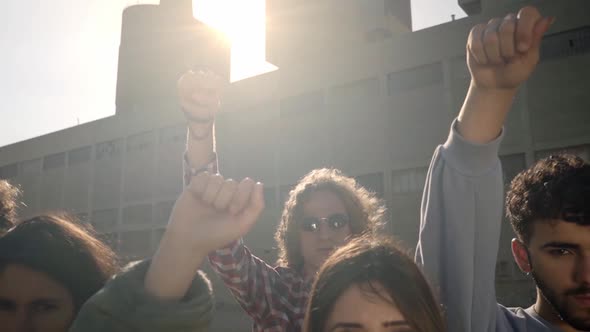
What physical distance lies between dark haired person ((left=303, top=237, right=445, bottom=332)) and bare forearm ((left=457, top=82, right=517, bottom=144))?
431 mm

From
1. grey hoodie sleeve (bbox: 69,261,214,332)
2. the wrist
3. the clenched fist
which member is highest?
the clenched fist

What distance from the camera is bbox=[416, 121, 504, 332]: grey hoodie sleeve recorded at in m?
1.18

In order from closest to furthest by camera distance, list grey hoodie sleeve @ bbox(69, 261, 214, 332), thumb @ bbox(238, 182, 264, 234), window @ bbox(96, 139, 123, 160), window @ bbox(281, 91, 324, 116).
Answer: grey hoodie sleeve @ bbox(69, 261, 214, 332)
thumb @ bbox(238, 182, 264, 234)
window @ bbox(281, 91, 324, 116)
window @ bbox(96, 139, 123, 160)

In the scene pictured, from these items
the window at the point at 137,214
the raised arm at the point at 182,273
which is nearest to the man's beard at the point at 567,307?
the raised arm at the point at 182,273

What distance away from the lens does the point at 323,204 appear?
7.71ft

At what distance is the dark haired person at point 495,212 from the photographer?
1021mm

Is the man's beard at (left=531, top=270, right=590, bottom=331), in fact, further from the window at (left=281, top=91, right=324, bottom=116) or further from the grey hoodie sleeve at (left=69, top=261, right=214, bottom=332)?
the window at (left=281, top=91, right=324, bottom=116)

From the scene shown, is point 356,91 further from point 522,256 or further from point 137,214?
point 522,256

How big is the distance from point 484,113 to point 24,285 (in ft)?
3.90

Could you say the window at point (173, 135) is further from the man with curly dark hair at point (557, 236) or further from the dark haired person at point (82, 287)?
the dark haired person at point (82, 287)

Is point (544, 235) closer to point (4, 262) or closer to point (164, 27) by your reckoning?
point (4, 262)

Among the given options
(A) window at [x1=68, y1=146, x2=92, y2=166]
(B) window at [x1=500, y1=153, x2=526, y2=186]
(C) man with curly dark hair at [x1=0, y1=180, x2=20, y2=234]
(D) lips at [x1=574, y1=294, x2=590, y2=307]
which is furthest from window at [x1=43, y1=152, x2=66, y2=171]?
(D) lips at [x1=574, y1=294, x2=590, y2=307]

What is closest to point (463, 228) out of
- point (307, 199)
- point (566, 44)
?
point (307, 199)

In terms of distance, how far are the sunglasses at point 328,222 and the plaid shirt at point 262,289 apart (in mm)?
266
